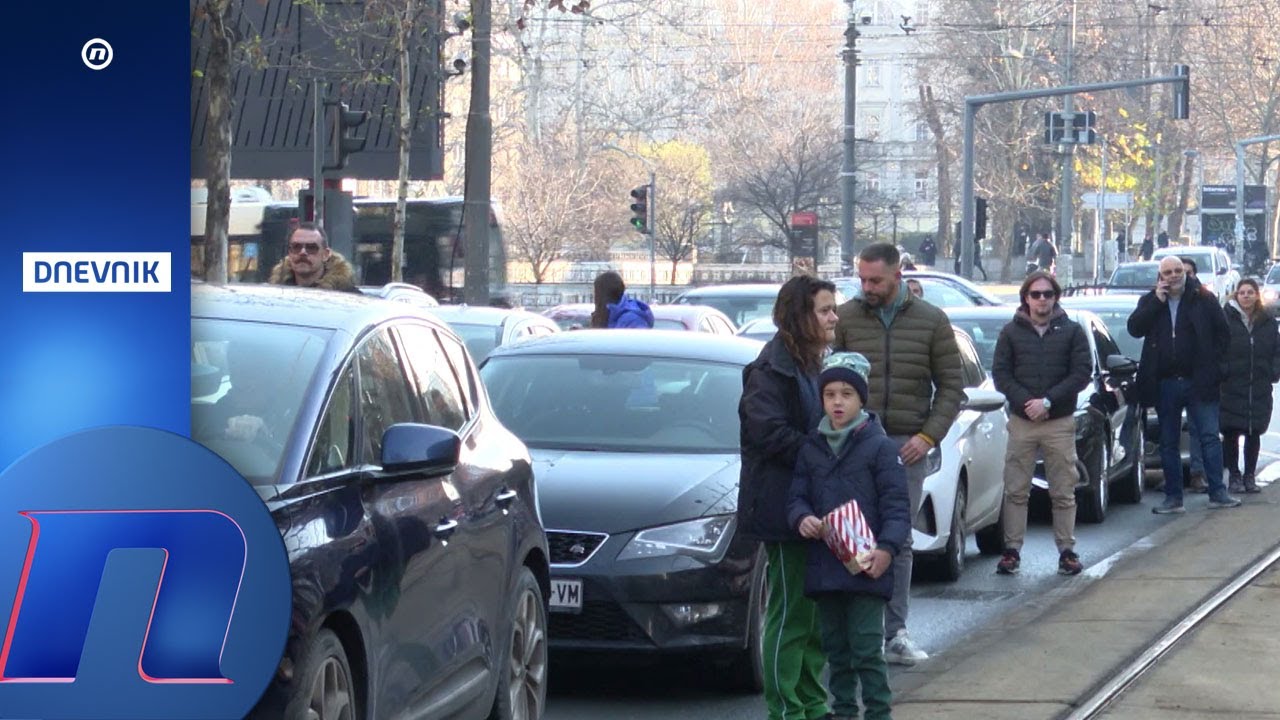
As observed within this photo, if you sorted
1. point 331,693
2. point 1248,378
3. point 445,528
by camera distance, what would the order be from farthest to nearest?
point 1248,378 < point 445,528 < point 331,693

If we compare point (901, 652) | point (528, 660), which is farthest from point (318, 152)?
point (528, 660)

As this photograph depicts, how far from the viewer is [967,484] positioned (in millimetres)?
11867

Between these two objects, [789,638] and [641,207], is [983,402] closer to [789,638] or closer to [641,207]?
[789,638]

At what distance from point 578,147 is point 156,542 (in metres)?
64.1

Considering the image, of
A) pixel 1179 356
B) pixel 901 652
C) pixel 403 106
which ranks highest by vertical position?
pixel 403 106

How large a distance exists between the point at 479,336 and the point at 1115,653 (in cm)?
674

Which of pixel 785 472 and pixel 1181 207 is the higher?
pixel 1181 207

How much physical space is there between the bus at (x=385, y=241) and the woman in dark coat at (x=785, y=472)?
1279 inches

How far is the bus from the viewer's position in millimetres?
39844

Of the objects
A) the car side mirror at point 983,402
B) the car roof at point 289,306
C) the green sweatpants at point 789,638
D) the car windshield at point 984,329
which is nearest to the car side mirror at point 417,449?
the car roof at point 289,306

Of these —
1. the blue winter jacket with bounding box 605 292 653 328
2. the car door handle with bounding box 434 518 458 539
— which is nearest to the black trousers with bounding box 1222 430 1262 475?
the blue winter jacket with bounding box 605 292 653 328

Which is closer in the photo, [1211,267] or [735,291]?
[735,291]

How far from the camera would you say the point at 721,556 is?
7895mm

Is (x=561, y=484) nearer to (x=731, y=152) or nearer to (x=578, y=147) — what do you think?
(x=578, y=147)
